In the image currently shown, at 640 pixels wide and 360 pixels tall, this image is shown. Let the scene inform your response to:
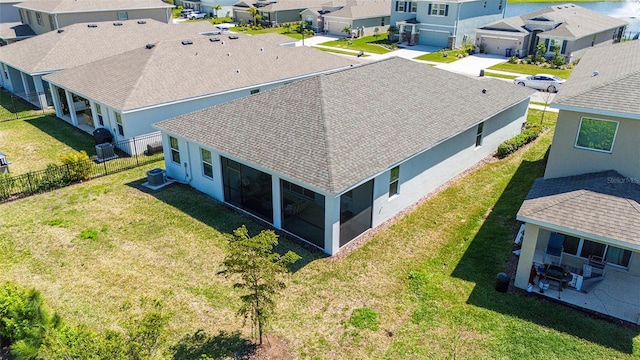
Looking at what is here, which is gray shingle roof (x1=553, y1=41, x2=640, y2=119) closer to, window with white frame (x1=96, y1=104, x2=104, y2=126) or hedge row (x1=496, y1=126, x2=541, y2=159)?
hedge row (x1=496, y1=126, x2=541, y2=159)

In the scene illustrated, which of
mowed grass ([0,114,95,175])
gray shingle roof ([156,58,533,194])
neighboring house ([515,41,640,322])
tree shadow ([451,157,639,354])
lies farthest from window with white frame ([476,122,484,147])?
mowed grass ([0,114,95,175])

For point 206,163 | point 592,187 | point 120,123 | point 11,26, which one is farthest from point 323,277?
point 11,26

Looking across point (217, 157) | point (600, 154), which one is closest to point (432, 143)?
point (600, 154)

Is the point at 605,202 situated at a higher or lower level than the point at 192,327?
higher

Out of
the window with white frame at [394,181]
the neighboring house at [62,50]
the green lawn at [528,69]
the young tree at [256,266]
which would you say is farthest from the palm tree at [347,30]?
the young tree at [256,266]

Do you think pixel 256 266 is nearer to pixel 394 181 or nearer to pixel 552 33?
pixel 394 181

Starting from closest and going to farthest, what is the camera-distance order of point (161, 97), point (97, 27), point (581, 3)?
point (161, 97), point (97, 27), point (581, 3)

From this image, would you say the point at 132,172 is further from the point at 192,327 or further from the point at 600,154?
the point at 600,154

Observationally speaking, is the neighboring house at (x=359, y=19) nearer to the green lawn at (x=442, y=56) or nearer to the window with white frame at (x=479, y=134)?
the green lawn at (x=442, y=56)

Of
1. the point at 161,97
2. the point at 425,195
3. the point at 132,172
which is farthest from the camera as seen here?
the point at 161,97
